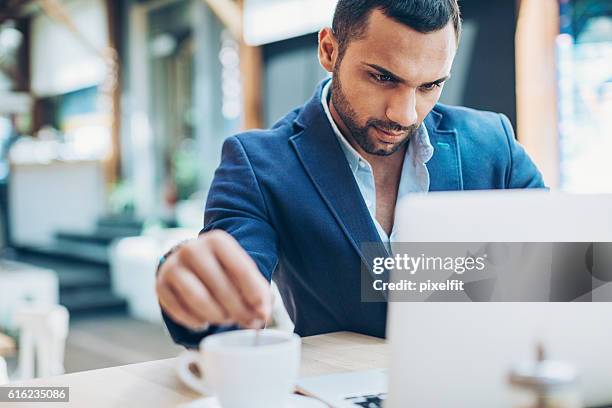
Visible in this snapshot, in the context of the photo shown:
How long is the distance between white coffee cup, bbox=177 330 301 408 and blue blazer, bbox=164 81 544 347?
546 millimetres

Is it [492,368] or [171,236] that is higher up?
[492,368]

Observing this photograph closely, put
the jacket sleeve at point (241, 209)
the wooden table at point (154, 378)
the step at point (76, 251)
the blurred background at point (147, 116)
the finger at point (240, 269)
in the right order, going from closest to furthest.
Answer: the finger at point (240, 269) → the wooden table at point (154, 378) → the jacket sleeve at point (241, 209) → the blurred background at point (147, 116) → the step at point (76, 251)

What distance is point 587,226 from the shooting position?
2.26 ft

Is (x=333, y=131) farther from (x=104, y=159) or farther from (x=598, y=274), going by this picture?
(x=104, y=159)

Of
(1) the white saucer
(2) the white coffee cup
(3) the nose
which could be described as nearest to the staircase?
(3) the nose

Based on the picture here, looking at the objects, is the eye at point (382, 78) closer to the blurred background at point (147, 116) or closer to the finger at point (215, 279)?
the finger at point (215, 279)

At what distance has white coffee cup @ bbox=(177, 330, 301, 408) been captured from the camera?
68cm

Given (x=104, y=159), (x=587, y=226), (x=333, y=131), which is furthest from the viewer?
(x=104, y=159)

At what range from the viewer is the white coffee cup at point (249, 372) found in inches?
26.9

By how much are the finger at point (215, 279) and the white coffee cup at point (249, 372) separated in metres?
0.04

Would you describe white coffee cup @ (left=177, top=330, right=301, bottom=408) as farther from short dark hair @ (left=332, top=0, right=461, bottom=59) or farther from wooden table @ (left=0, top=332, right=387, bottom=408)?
short dark hair @ (left=332, top=0, right=461, bottom=59)

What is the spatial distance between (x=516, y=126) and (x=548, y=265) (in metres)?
3.87

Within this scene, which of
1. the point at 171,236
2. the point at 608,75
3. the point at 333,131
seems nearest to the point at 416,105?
the point at 333,131

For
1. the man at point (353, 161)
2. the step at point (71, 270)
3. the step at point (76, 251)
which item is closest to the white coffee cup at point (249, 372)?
the man at point (353, 161)
